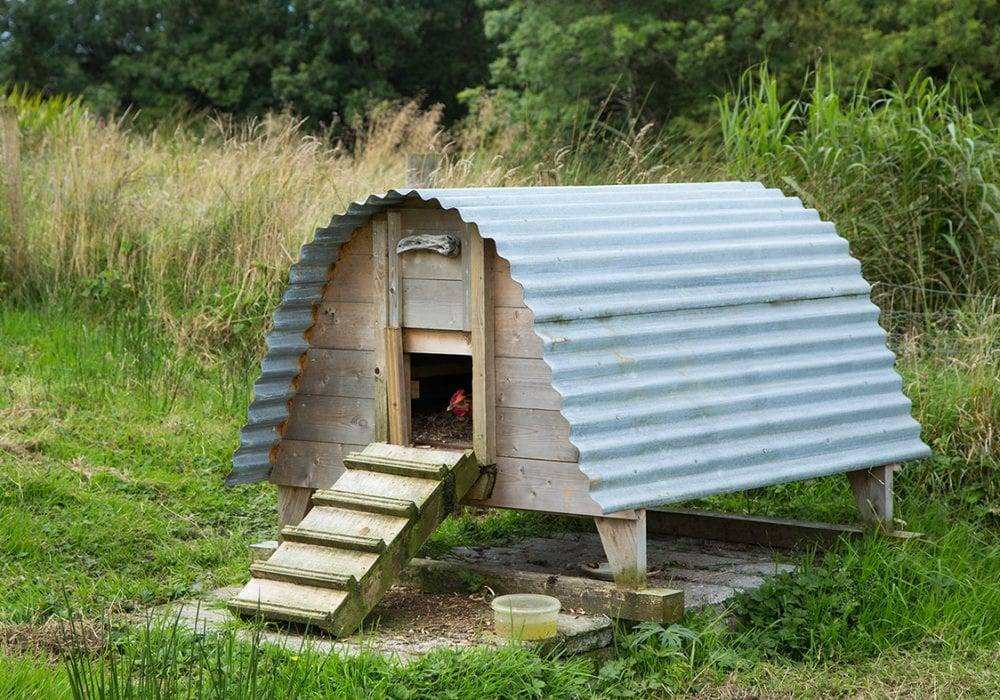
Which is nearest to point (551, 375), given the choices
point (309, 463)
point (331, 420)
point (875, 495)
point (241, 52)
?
point (331, 420)

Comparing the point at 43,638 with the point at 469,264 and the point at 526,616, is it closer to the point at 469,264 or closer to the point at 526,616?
the point at 526,616

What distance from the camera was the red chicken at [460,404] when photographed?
21.0 feet

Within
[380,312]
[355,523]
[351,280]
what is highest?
[351,280]

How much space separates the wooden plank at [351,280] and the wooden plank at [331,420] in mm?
445

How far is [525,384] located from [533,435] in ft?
0.68

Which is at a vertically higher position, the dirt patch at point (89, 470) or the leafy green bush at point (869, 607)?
the dirt patch at point (89, 470)

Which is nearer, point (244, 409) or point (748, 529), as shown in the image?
point (748, 529)

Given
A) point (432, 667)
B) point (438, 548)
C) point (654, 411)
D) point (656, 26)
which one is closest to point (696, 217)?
point (654, 411)

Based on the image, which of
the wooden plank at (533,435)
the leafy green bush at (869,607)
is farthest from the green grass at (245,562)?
the wooden plank at (533,435)

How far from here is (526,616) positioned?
5.04 metres

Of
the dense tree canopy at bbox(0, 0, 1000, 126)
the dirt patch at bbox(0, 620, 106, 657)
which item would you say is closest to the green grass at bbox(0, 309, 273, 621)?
the dirt patch at bbox(0, 620, 106, 657)

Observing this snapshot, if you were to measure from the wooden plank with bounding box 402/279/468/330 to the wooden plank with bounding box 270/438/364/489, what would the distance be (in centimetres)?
69

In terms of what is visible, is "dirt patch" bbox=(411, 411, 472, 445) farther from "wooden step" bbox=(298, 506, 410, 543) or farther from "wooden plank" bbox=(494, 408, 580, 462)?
"wooden step" bbox=(298, 506, 410, 543)

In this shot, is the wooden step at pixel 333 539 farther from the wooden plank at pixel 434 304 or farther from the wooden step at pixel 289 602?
the wooden plank at pixel 434 304
